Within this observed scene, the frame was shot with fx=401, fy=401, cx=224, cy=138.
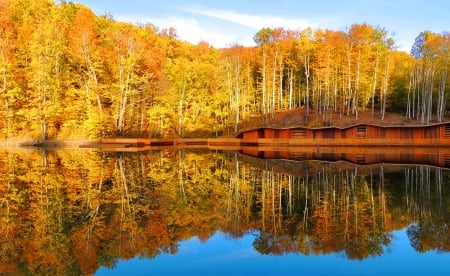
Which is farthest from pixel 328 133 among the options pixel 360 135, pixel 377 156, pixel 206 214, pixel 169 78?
pixel 206 214

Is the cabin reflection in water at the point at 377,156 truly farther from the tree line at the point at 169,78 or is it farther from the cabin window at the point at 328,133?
the tree line at the point at 169,78

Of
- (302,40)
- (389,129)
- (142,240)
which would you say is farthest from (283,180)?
(302,40)

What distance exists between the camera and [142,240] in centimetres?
697

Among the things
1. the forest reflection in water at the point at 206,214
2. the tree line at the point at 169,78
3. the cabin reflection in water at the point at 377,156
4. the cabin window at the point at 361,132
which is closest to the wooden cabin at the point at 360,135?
the cabin window at the point at 361,132

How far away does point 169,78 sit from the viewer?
50.3 m

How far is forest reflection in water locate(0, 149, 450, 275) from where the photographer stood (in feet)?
21.1

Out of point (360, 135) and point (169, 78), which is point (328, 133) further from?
point (169, 78)

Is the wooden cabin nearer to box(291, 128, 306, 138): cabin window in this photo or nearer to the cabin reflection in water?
box(291, 128, 306, 138): cabin window

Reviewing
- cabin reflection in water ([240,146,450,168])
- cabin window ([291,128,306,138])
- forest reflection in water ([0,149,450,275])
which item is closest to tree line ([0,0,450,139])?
cabin window ([291,128,306,138])

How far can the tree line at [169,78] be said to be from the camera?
43344 millimetres

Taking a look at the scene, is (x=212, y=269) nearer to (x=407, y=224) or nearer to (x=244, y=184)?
(x=407, y=224)

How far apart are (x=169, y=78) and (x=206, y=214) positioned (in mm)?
42903

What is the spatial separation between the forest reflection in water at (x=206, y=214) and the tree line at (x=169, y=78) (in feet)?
99.8

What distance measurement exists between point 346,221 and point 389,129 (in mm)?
28310
